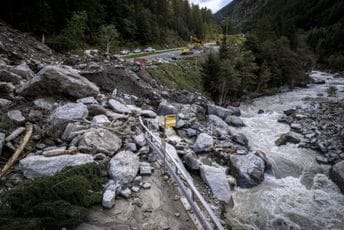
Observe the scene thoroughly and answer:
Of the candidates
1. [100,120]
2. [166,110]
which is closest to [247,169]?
[166,110]

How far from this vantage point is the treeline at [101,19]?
27.1 metres

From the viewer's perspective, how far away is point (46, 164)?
597 cm

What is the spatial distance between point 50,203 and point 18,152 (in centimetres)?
317

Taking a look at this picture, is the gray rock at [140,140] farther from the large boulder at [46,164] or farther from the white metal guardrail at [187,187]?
the large boulder at [46,164]

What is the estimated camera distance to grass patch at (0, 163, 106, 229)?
402 centimetres

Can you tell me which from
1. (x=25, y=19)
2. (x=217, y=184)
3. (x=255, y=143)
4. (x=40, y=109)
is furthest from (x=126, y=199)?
(x=25, y=19)

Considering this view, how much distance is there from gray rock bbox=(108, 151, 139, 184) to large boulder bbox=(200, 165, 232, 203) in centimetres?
264

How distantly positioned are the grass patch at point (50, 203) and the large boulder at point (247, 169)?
6239 millimetres

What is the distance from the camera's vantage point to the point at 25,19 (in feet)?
90.0

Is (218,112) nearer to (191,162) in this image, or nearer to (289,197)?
(289,197)

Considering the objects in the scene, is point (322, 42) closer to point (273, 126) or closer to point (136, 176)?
point (273, 126)

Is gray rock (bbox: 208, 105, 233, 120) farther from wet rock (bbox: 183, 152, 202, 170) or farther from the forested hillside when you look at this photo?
the forested hillside

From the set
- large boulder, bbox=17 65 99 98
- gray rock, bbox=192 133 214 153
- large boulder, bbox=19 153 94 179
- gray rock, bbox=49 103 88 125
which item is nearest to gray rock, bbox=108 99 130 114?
large boulder, bbox=17 65 99 98

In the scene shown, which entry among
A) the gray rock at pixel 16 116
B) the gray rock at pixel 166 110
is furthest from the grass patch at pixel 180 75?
the gray rock at pixel 16 116
